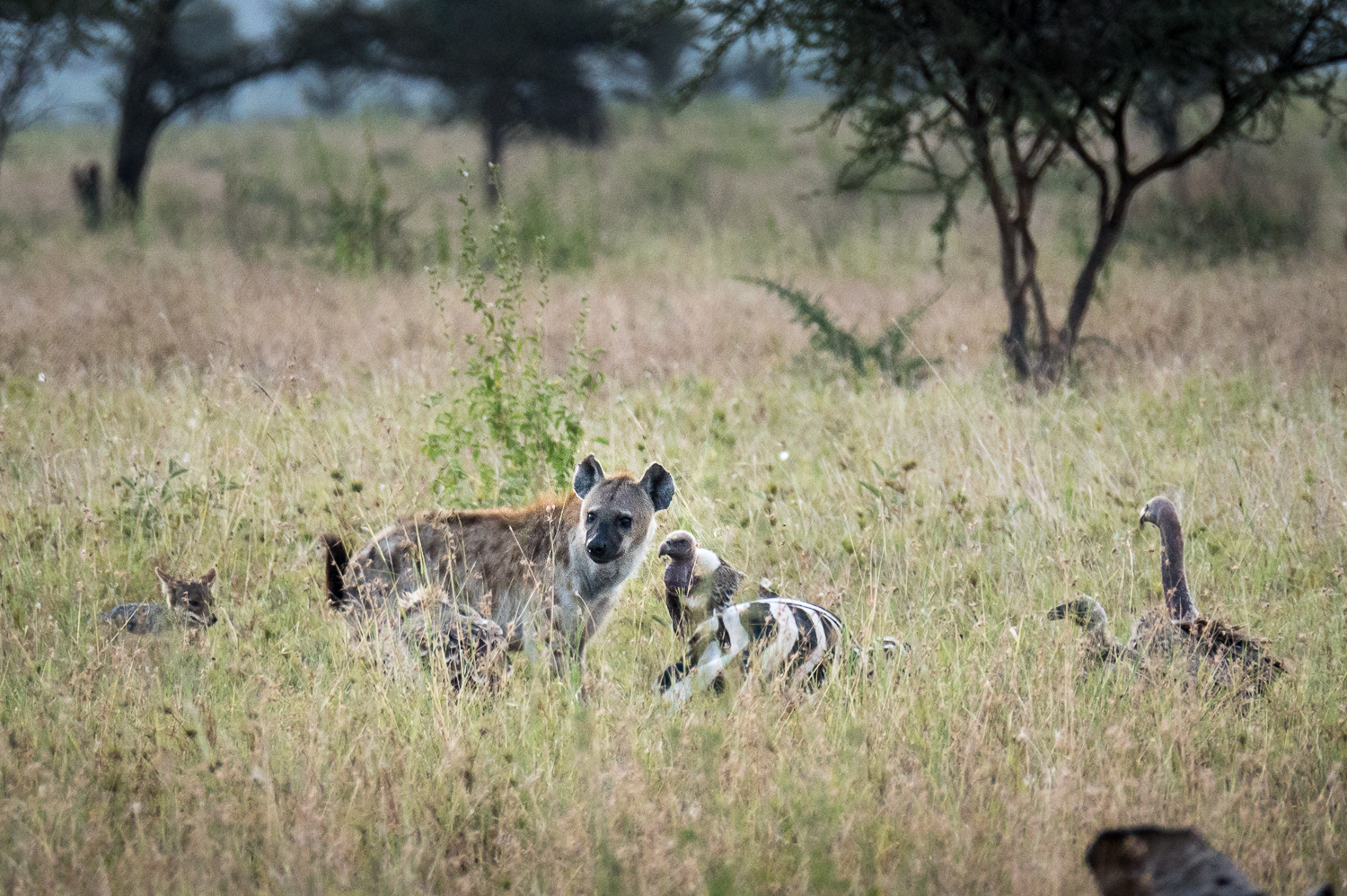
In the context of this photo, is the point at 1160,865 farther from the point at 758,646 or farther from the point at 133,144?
the point at 133,144

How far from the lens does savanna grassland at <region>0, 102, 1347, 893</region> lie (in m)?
2.94

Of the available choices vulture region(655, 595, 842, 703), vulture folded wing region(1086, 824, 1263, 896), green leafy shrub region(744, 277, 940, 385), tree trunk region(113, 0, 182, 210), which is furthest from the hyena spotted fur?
tree trunk region(113, 0, 182, 210)

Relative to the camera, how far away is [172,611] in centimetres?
412

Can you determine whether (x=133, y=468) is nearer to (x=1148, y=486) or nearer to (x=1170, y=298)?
(x=1148, y=486)

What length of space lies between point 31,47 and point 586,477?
16.5 meters

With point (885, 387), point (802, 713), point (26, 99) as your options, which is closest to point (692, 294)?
point (885, 387)

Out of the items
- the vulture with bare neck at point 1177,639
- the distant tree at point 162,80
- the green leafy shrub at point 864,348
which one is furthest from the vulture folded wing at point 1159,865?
the distant tree at point 162,80

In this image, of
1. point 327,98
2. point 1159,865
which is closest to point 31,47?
point 1159,865

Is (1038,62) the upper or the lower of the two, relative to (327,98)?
lower

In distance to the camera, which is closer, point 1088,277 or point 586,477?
point 586,477

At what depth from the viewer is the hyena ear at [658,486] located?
183 inches

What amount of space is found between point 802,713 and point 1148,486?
10.8ft

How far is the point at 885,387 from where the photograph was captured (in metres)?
8.72

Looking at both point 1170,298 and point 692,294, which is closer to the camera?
point 1170,298
